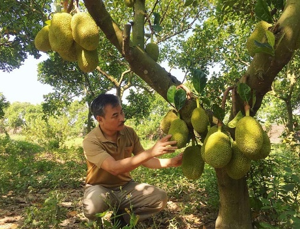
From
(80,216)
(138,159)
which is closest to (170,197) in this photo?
(80,216)

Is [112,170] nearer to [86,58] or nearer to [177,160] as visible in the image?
[177,160]

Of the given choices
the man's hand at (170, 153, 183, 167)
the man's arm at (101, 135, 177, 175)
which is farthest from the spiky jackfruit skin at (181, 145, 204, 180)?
the man's hand at (170, 153, 183, 167)

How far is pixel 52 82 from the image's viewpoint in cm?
706

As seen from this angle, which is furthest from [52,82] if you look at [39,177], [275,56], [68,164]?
[275,56]

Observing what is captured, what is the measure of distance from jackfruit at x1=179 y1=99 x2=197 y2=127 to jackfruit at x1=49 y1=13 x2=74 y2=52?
0.67 metres

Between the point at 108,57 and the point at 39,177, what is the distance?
10.9ft

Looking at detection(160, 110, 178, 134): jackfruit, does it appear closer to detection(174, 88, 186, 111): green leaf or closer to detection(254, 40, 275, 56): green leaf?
detection(174, 88, 186, 111): green leaf

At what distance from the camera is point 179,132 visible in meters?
1.35

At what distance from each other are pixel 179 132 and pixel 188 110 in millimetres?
156

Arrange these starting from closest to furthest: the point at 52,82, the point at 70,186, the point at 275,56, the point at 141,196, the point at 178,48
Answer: the point at 275,56 → the point at 141,196 → the point at 70,186 → the point at 52,82 → the point at 178,48

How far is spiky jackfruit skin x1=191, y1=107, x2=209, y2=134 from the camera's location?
133 cm

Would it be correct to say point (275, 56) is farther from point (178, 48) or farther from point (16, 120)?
point (16, 120)

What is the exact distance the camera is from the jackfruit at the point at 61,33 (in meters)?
1.38

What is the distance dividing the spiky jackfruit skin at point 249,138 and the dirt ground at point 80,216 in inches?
32.8
